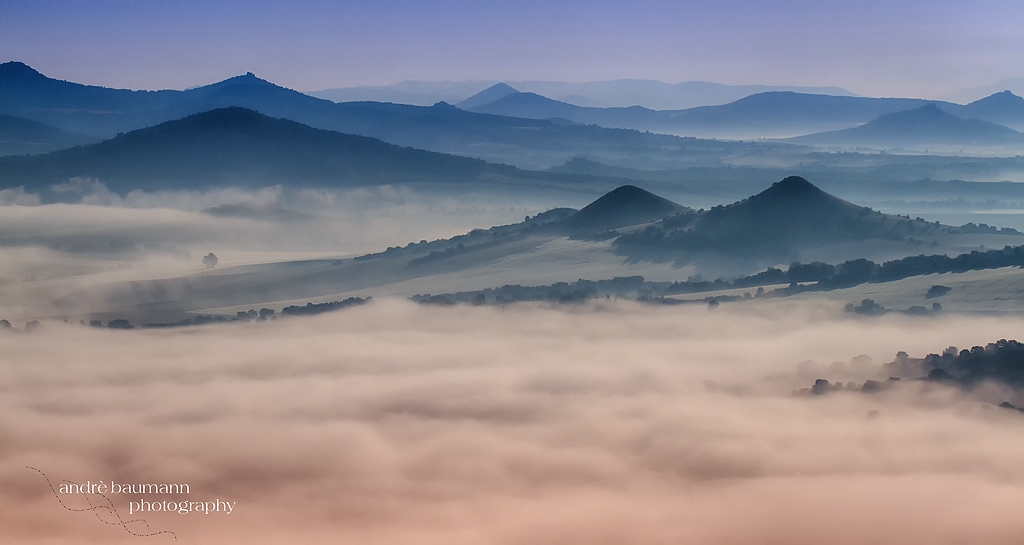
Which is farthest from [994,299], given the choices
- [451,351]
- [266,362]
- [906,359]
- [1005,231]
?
[1005,231]

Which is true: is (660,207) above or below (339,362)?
above

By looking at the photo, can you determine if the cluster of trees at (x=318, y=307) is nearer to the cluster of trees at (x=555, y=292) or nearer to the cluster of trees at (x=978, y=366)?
the cluster of trees at (x=555, y=292)

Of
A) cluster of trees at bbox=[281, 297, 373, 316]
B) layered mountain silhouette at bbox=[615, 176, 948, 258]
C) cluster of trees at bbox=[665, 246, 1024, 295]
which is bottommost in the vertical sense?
cluster of trees at bbox=[281, 297, 373, 316]

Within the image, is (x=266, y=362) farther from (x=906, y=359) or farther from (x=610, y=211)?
(x=610, y=211)

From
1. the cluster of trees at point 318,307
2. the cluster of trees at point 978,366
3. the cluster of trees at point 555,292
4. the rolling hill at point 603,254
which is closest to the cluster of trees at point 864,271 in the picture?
the cluster of trees at point 555,292

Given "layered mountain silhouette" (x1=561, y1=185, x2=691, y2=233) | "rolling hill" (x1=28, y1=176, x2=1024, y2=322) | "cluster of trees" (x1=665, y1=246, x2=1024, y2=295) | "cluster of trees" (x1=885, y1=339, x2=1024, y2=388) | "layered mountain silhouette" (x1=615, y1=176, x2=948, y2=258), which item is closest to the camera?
"cluster of trees" (x1=885, y1=339, x2=1024, y2=388)

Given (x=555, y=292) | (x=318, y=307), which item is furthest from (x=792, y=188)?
(x=318, y=307)

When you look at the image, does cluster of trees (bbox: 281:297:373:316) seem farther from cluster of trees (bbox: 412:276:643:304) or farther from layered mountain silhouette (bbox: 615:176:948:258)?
layered mountain silhouette (bbox: 615:176:948:258)

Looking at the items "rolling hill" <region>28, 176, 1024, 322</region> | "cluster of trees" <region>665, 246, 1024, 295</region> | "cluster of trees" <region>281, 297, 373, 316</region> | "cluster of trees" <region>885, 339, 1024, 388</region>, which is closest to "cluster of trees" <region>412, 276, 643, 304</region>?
"cluster of trees" <region>665, 246, 1024, 295</region>

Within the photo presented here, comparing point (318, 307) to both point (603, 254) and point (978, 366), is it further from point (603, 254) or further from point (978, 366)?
point (978, 366)

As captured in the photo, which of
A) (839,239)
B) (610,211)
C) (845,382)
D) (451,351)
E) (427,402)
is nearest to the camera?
(845,382)

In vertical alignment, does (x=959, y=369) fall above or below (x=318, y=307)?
above
